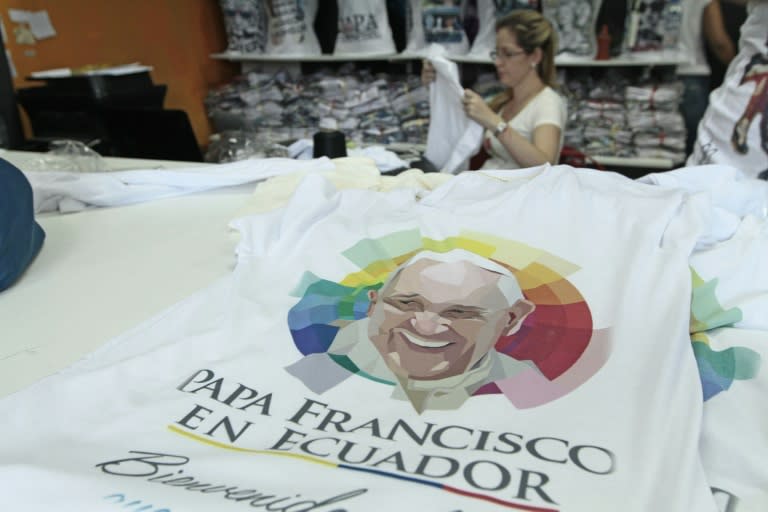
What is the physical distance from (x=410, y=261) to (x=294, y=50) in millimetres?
2287

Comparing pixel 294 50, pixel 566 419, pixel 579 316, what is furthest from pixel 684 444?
pixel 294 50

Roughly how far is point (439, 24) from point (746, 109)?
1.47 m

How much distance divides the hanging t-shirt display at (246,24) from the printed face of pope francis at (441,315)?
2.45 m

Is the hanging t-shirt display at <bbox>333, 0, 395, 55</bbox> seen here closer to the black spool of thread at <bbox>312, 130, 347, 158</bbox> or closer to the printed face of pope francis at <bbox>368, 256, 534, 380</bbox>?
the black spool of thread at <bbox>312, 130, 347, 158</bbox>

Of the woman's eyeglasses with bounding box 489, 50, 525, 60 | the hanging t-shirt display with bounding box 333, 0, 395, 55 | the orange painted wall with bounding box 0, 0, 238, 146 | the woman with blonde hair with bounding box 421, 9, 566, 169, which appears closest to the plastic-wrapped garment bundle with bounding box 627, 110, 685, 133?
the woman with blonde hair with bounding box 421, 9, 566, 169

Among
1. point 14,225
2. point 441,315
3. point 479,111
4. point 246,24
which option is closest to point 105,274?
point 14,225

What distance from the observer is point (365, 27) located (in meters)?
2.60

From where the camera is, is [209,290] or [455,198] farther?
[455,198]

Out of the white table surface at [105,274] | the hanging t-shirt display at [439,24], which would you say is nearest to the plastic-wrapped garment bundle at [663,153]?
the hanging t-shirt display at [439,24]

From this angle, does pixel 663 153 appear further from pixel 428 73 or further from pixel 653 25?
pixel 428 73

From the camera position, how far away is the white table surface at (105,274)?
72cm

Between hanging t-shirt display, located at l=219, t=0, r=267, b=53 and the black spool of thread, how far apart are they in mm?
1624

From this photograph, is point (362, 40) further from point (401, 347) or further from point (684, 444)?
point (684, 444)

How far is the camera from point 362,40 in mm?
2629
